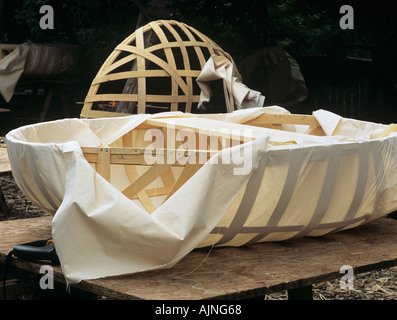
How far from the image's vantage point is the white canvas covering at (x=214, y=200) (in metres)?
1.80

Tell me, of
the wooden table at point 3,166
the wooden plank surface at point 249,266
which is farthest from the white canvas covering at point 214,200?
the wooden table at point 3,166

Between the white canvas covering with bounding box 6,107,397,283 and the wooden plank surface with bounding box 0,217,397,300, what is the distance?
40 mm

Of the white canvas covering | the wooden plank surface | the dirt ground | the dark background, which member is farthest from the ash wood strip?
the dark background

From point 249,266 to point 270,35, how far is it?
6162mm

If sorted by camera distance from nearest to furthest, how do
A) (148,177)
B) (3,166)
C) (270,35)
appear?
1. (148,177)
2. (3,166)
3. (270,35)

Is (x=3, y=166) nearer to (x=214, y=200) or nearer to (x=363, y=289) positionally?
(x=363, y=289)

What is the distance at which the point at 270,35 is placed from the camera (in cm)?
785

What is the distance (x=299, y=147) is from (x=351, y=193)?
30cm

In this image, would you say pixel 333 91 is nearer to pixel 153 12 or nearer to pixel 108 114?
pixel 153 12

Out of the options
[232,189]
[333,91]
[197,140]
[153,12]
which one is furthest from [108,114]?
[333,91]

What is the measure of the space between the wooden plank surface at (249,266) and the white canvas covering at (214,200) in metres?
0.04

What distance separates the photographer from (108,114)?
431 centimetres

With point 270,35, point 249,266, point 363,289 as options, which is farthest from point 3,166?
point 270,35

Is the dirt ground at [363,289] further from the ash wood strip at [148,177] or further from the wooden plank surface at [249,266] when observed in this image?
the ash wood strip at [148,177]
